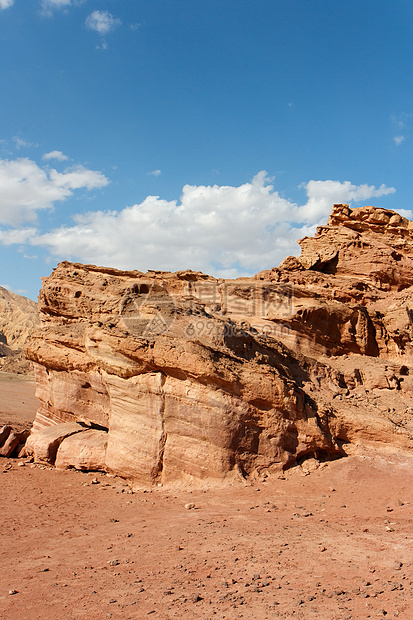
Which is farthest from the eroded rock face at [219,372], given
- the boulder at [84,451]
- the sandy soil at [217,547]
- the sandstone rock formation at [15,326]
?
the sandstone rock formation at [15,326]

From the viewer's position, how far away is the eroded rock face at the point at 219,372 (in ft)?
27.8

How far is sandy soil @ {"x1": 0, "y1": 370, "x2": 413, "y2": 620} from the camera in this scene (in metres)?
4.29

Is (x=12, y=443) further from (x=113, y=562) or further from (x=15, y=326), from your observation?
(x=15, y=326)

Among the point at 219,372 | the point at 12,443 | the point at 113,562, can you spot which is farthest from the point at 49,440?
the point at 113,562

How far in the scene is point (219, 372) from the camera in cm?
838

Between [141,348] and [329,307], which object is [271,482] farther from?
[329,307]

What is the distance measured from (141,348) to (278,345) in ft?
13.8

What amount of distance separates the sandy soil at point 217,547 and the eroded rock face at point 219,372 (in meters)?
0.64

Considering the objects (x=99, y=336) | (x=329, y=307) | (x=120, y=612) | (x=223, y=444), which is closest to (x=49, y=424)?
(x=99, y=336)

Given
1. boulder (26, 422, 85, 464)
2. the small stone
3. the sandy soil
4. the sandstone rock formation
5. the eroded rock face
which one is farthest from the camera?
the sandstone rock formation

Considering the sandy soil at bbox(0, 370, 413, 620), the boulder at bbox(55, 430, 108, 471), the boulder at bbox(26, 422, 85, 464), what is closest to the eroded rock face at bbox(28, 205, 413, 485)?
the boulder at bbox(55, 430, 108, 471)

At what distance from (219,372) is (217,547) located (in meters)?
3.34

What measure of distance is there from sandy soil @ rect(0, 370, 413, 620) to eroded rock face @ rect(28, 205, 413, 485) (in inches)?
25.1

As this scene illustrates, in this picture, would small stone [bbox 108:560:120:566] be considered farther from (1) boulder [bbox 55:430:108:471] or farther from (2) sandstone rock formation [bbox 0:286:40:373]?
(2) sandstone rock formation [bbox 0:286:40:373]
